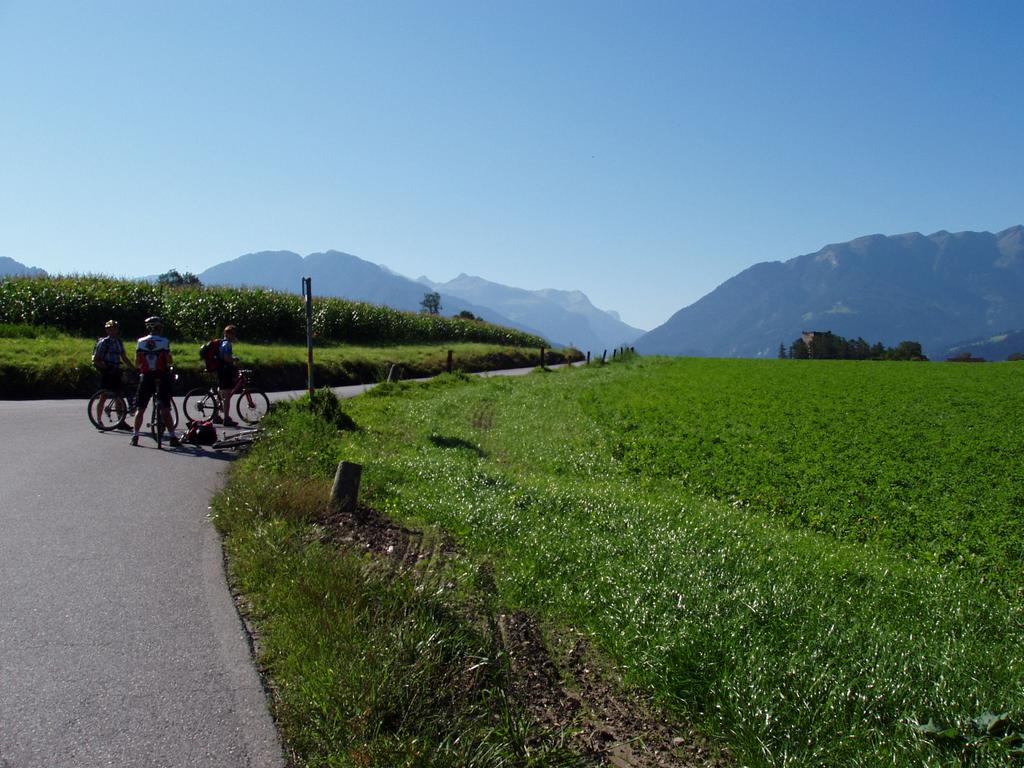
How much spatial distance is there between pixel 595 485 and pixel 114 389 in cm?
896

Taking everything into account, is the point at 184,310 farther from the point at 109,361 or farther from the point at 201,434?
the point at 201,434

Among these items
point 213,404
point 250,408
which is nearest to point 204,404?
point 213,404

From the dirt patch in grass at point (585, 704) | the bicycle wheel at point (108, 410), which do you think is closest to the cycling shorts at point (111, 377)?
the bicycle wheel at point (108, 410)

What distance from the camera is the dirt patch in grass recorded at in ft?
12.1

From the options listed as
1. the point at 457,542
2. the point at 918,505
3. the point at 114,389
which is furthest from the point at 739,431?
the point at 114,389

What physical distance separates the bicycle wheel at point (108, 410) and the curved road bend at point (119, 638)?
4.88 metres

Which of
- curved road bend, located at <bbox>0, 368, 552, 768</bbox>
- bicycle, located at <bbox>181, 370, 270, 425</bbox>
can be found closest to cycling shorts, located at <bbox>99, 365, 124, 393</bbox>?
bicycle, located at <bbox>181, 370, 270, 425</bbox>

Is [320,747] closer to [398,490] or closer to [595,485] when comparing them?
[398,490]

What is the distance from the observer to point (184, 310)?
30641 millimetres

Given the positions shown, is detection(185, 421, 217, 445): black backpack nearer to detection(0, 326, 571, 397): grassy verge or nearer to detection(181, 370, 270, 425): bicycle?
detection(181, 370, 270, 425): bicycle

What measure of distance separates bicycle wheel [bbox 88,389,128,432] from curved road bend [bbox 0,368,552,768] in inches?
192

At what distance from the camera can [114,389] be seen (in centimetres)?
1380

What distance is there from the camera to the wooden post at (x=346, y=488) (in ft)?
25.0

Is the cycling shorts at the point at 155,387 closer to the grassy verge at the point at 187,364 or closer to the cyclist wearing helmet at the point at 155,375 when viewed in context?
the cyclist wearing helmet at the point at 155,375
